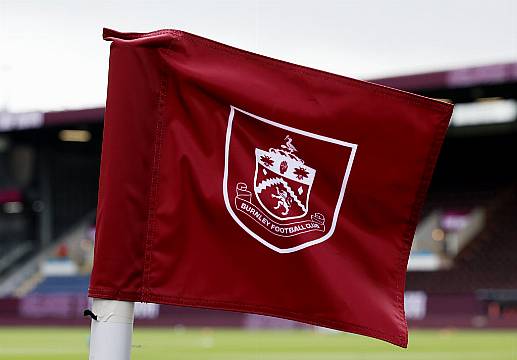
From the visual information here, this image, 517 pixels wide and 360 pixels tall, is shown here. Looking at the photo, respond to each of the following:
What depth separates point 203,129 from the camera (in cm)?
281

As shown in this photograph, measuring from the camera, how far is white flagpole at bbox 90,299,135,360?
103 inches

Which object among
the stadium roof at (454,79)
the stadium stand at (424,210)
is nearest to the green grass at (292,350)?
the stadium stand at (424,210)

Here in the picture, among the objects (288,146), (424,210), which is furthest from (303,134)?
(424,210)

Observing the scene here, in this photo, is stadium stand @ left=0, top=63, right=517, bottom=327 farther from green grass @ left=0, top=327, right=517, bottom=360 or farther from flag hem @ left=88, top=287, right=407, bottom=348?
flag hem @ left=88, top=287, right=407, bottom=348

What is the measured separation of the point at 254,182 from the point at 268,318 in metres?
25.3

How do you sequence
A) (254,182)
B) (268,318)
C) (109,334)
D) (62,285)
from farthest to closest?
(62,285)
(268,318)
(254,182)
(109,334)

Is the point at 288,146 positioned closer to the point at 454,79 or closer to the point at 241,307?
the point at 241,307

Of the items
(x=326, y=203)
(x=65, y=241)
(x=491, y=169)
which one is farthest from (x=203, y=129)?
(x=65, y=241)

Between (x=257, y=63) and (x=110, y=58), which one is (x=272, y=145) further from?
(x=110, y=58)

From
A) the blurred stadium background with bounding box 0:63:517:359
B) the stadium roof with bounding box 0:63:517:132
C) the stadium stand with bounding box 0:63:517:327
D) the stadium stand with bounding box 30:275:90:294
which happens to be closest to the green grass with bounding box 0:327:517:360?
the blurred stadium background with bounding box 0:63:517:359

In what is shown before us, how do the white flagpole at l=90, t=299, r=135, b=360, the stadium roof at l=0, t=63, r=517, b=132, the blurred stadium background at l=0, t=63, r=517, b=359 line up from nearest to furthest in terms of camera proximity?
the white flagpole at l=90, t=299, r=135, b=360
the blurred stadium background at l=0, t=63, r=517, b=359
the stadium roof at l=0, t=63, r=517, b=132

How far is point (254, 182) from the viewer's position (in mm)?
2836

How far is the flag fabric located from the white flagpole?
38 mm

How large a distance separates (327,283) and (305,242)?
131mm
